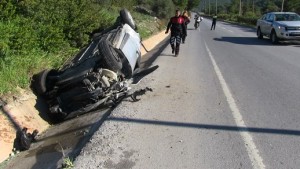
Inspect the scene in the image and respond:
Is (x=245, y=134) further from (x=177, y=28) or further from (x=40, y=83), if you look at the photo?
(x=177, y=28)

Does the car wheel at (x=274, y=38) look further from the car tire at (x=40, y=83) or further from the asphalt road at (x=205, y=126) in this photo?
the car tire at (x=40, y=83)

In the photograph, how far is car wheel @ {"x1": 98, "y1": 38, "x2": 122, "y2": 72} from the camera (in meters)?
8.62

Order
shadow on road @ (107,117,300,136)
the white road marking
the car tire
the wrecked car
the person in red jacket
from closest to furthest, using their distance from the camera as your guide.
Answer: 1. the white road marking
2. shadow on road @ (107,117,300,136)
3. the wrecked car
4. the car tire
5. the person in red jacket

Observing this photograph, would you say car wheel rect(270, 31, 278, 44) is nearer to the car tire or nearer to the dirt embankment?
the car tire

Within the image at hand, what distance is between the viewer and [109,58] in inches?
339

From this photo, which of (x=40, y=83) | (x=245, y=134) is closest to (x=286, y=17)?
(x=40, y=83)

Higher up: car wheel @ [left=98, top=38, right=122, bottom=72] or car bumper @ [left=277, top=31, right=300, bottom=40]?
car wheel @ [left=98, top=38, right=122, bottom=72]

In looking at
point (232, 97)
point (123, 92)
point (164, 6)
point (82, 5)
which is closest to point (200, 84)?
point (232, 97)

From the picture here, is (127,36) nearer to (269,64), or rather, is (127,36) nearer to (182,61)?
(182,61)

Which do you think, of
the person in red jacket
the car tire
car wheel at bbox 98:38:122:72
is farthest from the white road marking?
the person in red jacket

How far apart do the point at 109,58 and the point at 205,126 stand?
298 cm

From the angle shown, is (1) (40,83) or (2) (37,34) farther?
(2) (37,34)

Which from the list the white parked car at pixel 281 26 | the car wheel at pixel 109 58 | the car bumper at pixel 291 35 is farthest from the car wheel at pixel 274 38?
the car wheel at pixel 109 58

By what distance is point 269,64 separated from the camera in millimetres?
13227
